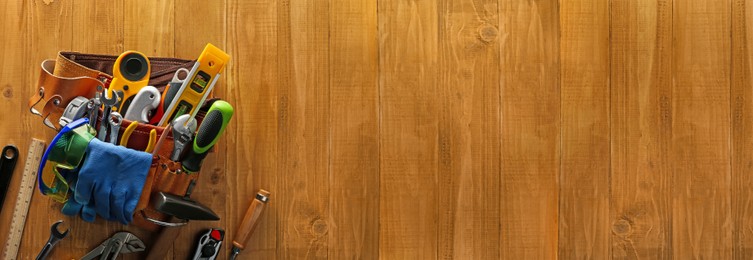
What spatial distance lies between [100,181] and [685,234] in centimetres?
147

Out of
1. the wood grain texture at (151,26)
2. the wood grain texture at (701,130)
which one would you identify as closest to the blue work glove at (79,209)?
the wood grain texture at (151,26)

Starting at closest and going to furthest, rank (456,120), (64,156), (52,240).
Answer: (64,156)
(52,240)
(456,120)

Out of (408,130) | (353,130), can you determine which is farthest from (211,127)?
(408,130)

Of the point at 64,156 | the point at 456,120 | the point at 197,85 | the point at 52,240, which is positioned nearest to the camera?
the point at 64,156

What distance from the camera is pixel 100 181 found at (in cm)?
179

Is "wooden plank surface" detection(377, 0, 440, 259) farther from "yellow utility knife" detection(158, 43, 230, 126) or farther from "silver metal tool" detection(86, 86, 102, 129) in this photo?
"silver metal tool" detection(86, 86, 102, 129)

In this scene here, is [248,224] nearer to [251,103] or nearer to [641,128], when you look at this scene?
[251,103]

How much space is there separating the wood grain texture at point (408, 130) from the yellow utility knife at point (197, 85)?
0.43 m

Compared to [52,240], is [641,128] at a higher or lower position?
higher

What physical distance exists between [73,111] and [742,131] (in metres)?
1.67

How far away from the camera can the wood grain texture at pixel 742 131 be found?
209cm

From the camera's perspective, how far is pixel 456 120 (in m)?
2.07

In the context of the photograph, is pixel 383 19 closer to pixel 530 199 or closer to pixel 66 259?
pixel 530 199

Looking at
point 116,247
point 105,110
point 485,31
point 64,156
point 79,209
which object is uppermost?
point 485,31
